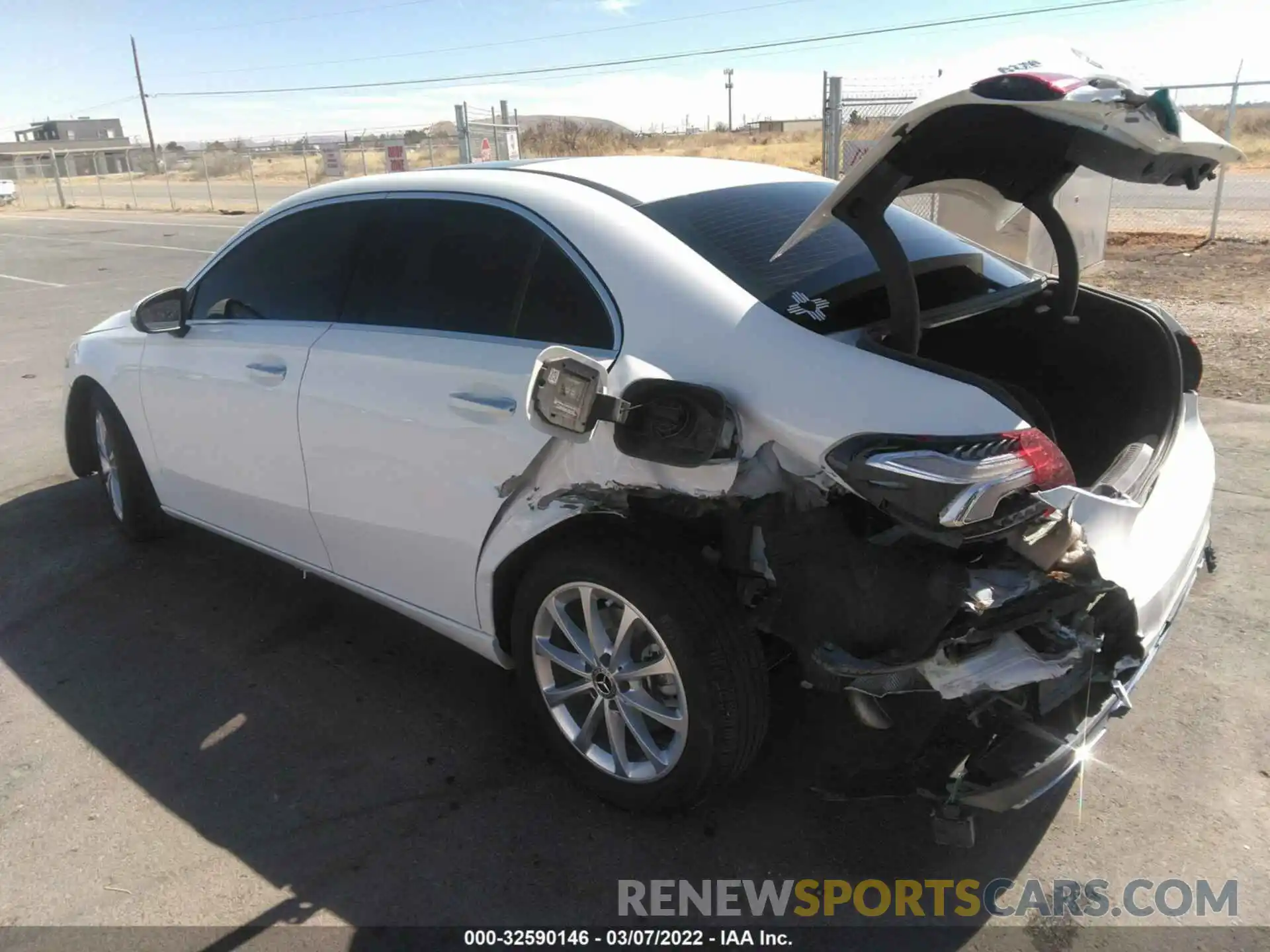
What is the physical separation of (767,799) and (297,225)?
8.87ft

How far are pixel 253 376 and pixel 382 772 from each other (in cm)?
155

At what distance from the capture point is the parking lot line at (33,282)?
14686 mm

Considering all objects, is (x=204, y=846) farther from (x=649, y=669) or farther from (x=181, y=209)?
(x=181, y=209)

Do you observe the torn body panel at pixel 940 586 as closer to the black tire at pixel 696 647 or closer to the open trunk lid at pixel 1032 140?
the black tire at pixel 696 647

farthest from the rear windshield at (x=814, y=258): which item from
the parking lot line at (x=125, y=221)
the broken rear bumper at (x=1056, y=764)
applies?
the parking lot line at (x=125, y=221)

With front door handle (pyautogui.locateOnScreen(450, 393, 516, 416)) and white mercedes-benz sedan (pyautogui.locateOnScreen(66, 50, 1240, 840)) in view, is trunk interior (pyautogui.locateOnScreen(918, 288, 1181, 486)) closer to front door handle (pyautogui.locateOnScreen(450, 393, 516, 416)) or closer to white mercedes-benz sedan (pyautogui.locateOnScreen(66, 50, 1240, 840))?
white mercedes-benz sedan (pyautogui.locateOnScreen(66, 50, 1240, 840))

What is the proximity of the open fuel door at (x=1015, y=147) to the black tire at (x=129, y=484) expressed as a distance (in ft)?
11.1

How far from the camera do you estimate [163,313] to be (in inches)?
159

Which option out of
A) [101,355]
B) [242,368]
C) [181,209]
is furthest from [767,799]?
[181,209]

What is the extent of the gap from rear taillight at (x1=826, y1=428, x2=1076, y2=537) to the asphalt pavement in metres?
1.10

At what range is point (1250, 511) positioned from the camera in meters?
4.46

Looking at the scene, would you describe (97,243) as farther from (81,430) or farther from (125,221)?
(81,430)

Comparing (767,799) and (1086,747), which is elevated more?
(1086,747)

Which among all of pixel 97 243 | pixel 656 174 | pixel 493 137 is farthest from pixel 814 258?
pixel 97 243
